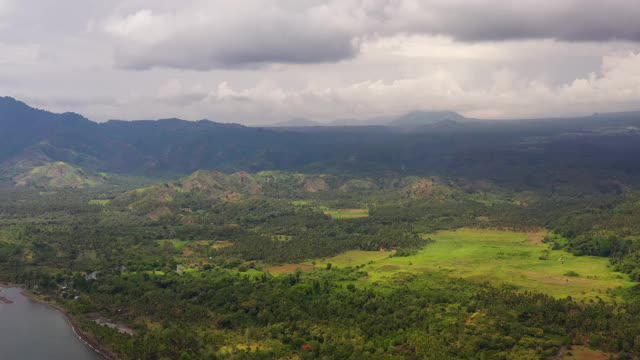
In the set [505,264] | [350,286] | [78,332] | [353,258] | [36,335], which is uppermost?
[350,286]

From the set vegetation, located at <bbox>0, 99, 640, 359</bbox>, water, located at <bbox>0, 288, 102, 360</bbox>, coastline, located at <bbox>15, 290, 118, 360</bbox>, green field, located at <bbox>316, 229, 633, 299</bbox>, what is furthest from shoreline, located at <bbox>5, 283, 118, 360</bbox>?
green field, located at <bbox>316, 229, 633, 299</bbox>

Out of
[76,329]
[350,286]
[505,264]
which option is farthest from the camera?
[505,264]

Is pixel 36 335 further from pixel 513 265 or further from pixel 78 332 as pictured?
pixel 513 265

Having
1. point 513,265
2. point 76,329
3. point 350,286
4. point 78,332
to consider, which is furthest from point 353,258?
point 78,332

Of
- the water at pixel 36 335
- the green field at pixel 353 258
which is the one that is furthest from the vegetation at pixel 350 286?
the water at pixel 36 335

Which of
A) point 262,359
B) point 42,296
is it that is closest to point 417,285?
point 262,359

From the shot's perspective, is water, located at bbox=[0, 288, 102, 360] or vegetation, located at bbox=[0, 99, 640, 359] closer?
vegetation, located at bbox=[0, 99, 640, 359]

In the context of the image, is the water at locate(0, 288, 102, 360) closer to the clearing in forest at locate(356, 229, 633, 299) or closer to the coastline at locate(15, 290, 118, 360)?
the coastline at locate(15, 290, 118, 360)
